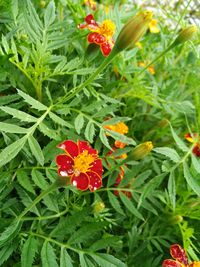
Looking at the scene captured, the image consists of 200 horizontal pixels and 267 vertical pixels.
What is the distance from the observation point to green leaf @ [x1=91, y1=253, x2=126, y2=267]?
2.15ft

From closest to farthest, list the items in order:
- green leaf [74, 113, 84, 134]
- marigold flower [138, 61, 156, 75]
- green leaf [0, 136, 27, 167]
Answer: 1. green leaf [0, 136, 27, 167]
2. green leaf [74, 113, 84, 134]
3. marigold flower [138, 61, 156, 75]

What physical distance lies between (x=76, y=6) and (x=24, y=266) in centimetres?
48

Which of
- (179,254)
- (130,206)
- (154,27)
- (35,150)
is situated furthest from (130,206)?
(154,27)

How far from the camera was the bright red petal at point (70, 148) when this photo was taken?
67 cm

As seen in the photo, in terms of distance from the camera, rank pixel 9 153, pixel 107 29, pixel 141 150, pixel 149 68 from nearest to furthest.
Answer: pixel 9 153, pixel 141 150, pixel 107 29, pixel 149 68

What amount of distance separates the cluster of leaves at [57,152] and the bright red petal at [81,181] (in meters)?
0.03

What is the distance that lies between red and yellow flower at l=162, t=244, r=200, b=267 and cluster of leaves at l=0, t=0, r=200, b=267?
15 millimetres

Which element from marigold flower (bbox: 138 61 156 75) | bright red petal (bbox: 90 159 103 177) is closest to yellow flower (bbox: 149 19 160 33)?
marigold flower (bbox: 138 61 156 75)

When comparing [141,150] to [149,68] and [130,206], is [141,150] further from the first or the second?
[149,68]

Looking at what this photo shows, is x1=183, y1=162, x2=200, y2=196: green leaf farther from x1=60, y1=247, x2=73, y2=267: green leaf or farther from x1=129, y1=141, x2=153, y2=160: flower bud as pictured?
x1=60, y1=247, x2=73, y2=267: green leaf

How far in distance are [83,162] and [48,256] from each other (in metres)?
0.14

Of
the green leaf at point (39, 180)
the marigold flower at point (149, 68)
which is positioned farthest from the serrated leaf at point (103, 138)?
the marigold flower at point (149, 68)

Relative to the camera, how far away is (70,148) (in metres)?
0.67

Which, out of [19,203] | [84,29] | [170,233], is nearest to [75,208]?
[19,203]
